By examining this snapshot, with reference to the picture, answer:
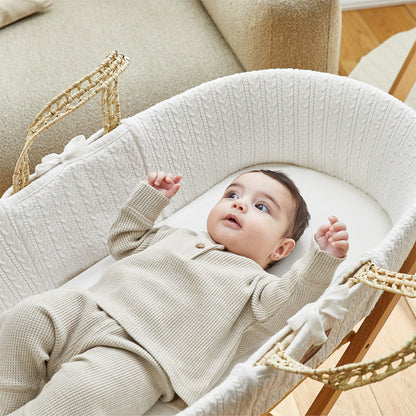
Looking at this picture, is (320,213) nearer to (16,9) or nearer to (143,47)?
(143,47)

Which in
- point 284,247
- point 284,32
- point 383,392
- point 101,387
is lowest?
point 383,392

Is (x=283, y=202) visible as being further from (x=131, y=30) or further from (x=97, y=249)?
(x=131, y=30)

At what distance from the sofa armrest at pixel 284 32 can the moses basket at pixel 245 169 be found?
0.53 ft

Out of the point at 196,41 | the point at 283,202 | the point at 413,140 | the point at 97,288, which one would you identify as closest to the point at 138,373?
the point at 97,288

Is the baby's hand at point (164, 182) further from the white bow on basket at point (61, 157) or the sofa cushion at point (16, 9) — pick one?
the sofa cushion at point (16, 9)

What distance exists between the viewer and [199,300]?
116 centimetres

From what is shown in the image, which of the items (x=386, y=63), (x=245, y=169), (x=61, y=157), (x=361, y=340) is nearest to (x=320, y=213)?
(x=245, y=169)

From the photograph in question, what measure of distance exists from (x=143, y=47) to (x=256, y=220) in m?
0.71

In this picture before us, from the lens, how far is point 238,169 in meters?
1.59

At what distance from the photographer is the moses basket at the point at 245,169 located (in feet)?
3.51

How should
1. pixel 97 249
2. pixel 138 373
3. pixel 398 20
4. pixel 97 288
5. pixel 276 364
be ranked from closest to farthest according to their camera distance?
pixel 276 364
pixel 138 373
pixel 97 288
pixel 97 249
pixel 398 20

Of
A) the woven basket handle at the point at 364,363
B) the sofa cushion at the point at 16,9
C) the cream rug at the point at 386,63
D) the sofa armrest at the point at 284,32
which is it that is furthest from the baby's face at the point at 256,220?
the cream rug at the point at 386,63

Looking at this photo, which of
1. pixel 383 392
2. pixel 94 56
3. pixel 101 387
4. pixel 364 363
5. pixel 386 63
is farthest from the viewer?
pixel 386 63

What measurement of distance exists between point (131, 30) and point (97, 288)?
33.7 inches
